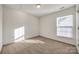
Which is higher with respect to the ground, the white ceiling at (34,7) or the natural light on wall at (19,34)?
the white ceiling at (34,7)

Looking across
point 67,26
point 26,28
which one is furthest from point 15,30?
point 67,26

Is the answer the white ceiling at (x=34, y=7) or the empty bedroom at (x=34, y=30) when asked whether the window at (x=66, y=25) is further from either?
the white ceiling at (x=34, y=7)

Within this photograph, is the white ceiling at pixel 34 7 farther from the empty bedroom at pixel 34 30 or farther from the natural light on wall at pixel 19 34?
the natural light on wall at pixel 19 34

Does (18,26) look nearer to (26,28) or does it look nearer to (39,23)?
(26,28)

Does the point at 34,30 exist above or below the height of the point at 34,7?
below

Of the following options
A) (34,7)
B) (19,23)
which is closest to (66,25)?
(34,7)

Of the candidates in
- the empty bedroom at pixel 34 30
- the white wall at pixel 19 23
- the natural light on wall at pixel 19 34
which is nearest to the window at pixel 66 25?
the empty bedroom at pixel 34 30

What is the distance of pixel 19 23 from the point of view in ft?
5.80

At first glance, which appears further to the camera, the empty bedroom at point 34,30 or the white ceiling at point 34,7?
the empty bedroom at point 34,30

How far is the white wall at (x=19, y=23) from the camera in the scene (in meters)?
1.69

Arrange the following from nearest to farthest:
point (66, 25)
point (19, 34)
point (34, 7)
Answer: point (34, 7) < point (19, 34) < point (66, 25)

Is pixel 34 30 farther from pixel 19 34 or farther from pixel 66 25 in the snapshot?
pixel 66 25

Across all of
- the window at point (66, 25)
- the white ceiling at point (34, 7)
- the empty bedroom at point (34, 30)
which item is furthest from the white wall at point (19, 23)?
the window at point (66, 25)

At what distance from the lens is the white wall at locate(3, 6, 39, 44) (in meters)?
1.69
